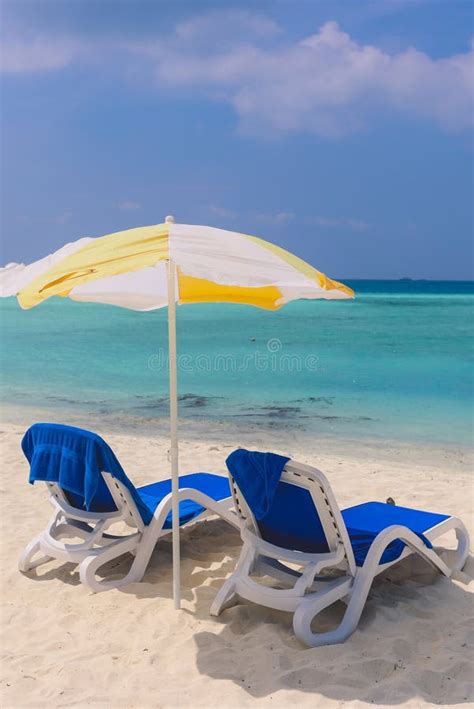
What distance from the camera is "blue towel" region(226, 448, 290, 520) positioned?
12.1 feet

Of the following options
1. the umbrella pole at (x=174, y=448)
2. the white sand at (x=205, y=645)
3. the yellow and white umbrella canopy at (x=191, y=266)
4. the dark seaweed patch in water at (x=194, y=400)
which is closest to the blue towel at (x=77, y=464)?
the umbrella pole at (x=174, y=448)

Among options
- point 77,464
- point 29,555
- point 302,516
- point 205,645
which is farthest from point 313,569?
point 29,555

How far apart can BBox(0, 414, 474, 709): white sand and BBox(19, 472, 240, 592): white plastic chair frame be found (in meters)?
0.11

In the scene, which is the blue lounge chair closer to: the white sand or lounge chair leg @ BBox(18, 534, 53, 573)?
lounge chair leg @ BBox(18, 534, 53, 573)

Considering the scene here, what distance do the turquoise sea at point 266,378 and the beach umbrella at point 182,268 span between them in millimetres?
6448

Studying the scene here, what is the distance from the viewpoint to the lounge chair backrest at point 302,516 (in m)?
3.62

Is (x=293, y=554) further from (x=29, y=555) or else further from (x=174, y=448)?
(x=29, y=555)

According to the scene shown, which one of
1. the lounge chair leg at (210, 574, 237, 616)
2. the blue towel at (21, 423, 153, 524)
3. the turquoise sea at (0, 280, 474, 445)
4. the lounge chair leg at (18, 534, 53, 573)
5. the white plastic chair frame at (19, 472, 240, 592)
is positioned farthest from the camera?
the turquoise sea at (0, 280, 474, 445)

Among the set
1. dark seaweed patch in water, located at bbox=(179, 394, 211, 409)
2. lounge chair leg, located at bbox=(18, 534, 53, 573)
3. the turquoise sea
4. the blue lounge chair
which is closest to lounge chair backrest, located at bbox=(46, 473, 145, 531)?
the blue lounge chair

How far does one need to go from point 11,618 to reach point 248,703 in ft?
5.18

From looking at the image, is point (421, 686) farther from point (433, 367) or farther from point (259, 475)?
point (433, 367)

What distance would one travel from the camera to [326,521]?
12.1ft

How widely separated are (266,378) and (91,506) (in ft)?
38.8

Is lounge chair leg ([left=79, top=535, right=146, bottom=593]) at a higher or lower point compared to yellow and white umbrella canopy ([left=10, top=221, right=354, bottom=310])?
lower
